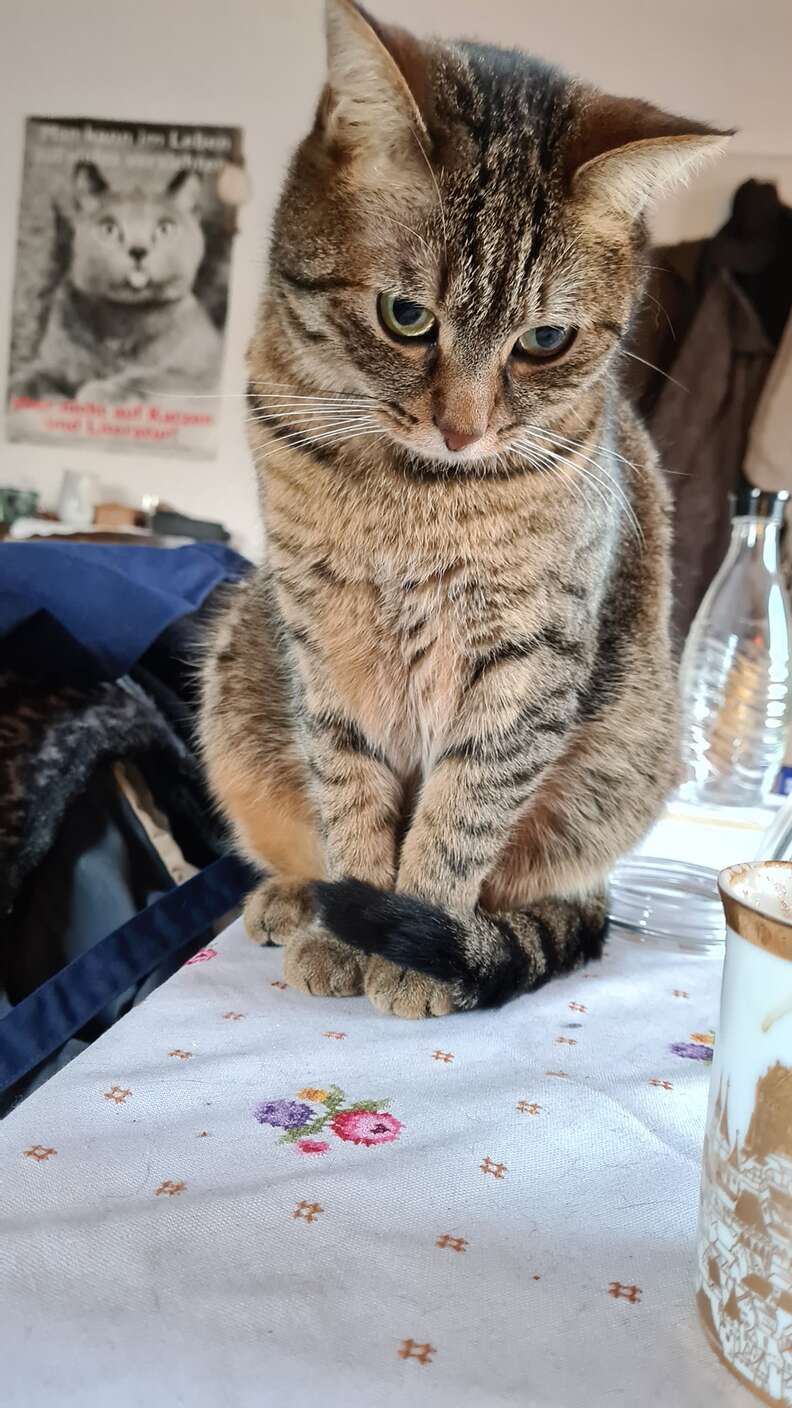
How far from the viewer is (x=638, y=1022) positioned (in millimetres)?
649

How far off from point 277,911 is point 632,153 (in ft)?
2.03

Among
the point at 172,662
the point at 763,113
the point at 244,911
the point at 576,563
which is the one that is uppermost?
the point at 763,113

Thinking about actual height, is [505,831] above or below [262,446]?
below

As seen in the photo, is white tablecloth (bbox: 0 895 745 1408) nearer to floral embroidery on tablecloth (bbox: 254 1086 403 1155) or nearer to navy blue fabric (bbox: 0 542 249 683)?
floral embroidery on tablecloth (bbox: 254 1086 403 1155)

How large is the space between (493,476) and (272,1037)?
0.45 m

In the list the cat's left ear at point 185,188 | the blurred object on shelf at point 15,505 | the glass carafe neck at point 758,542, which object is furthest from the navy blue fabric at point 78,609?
the cat's left ear at point 185,188

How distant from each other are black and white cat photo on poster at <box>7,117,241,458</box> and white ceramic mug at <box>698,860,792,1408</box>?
10.3 feet

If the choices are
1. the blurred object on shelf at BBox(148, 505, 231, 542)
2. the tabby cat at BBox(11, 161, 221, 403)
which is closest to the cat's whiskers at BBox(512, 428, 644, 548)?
the blurred object on shelf at BBox(148, 505, 231, 542)

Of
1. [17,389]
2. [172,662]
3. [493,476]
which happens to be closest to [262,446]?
[493,476]

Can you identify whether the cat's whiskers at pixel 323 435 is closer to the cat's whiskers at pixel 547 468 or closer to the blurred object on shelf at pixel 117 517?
the cat's whiskers at pixel 547 468

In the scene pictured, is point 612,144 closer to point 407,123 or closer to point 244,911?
point 407,123

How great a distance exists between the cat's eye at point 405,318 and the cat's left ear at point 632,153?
0.47 ft

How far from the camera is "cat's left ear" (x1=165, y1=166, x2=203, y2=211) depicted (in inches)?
125

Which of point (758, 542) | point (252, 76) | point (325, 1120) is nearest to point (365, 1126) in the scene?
point (325, 1120)
